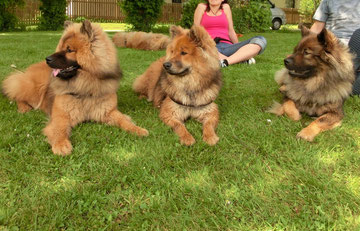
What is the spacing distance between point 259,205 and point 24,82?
10.9 ft

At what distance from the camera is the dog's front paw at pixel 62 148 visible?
98.5 inches

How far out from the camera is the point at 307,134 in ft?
9.65

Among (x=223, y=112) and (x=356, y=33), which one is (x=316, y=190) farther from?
(x=356, y=33)

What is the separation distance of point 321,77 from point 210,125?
57.9 inches

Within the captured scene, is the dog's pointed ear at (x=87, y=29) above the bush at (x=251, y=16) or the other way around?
the other way around

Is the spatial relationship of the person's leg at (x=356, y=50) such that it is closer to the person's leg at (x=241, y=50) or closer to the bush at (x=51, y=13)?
the person's leg at (x=241, y=50)

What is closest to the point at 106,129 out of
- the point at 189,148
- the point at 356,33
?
the point at 189,148

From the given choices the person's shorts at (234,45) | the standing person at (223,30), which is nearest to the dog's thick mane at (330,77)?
the standing person at (223,30)

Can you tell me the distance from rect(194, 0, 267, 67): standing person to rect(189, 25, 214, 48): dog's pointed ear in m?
3.05

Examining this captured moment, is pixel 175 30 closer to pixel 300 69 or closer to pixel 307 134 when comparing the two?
pixel 300 69

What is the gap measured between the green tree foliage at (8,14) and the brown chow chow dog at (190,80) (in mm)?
13649

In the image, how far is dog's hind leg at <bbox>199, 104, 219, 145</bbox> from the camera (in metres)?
2.88

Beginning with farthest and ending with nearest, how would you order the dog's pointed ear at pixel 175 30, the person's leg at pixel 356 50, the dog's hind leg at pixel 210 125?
the person's leg at pixel 356 50, the dog's pointed ear at pixel 175 30, the dog's hind leg at pixel 210 125

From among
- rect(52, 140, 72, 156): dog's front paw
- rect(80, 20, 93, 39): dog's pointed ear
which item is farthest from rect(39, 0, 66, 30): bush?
rect(52, 140, 72, 156): dog's front paw
